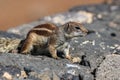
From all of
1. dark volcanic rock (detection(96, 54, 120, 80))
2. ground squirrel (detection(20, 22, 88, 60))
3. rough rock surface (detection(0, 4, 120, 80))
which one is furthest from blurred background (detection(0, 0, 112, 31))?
dark volcanic rock (detection(96, 54, 120, 80))

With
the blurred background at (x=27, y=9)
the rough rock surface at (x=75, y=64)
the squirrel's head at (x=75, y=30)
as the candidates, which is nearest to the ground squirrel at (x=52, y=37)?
the squirrel's head at (x=75, y=30)

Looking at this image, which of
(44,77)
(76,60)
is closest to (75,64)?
(76,60)

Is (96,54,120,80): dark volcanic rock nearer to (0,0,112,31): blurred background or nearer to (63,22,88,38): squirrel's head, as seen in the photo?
(63,22,88,38): squirrel's head

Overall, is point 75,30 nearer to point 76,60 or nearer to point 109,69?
point 76,60

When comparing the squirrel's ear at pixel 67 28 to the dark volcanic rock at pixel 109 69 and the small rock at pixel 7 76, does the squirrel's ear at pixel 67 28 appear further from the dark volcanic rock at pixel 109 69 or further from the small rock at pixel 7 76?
the small rock at pixel 7 76

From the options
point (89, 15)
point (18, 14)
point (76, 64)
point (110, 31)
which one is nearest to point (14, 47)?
point (76, 64)
